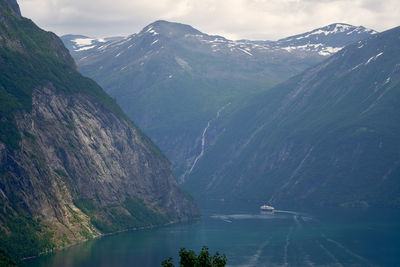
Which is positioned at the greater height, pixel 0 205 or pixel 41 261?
Answer: pixel 0 205

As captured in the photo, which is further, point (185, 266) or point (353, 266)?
point (353, 266)

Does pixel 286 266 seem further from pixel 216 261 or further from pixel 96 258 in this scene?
pixel 216 261

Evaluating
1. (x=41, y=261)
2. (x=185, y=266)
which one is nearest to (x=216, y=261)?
(x=185, y=266)

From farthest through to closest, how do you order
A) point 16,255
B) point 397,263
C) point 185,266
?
point 397,263
point 16,255
point 185,266

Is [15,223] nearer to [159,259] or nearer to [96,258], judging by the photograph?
[96,258]

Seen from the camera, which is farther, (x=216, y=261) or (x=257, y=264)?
(x=257, y=264)

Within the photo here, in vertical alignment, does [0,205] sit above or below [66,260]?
above

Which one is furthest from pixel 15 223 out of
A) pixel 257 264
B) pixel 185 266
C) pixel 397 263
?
pixel 185 266

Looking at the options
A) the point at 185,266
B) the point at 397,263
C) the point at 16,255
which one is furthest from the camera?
the point at 397,263

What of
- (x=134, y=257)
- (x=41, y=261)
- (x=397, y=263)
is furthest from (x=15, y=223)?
(x=397, y=263)
